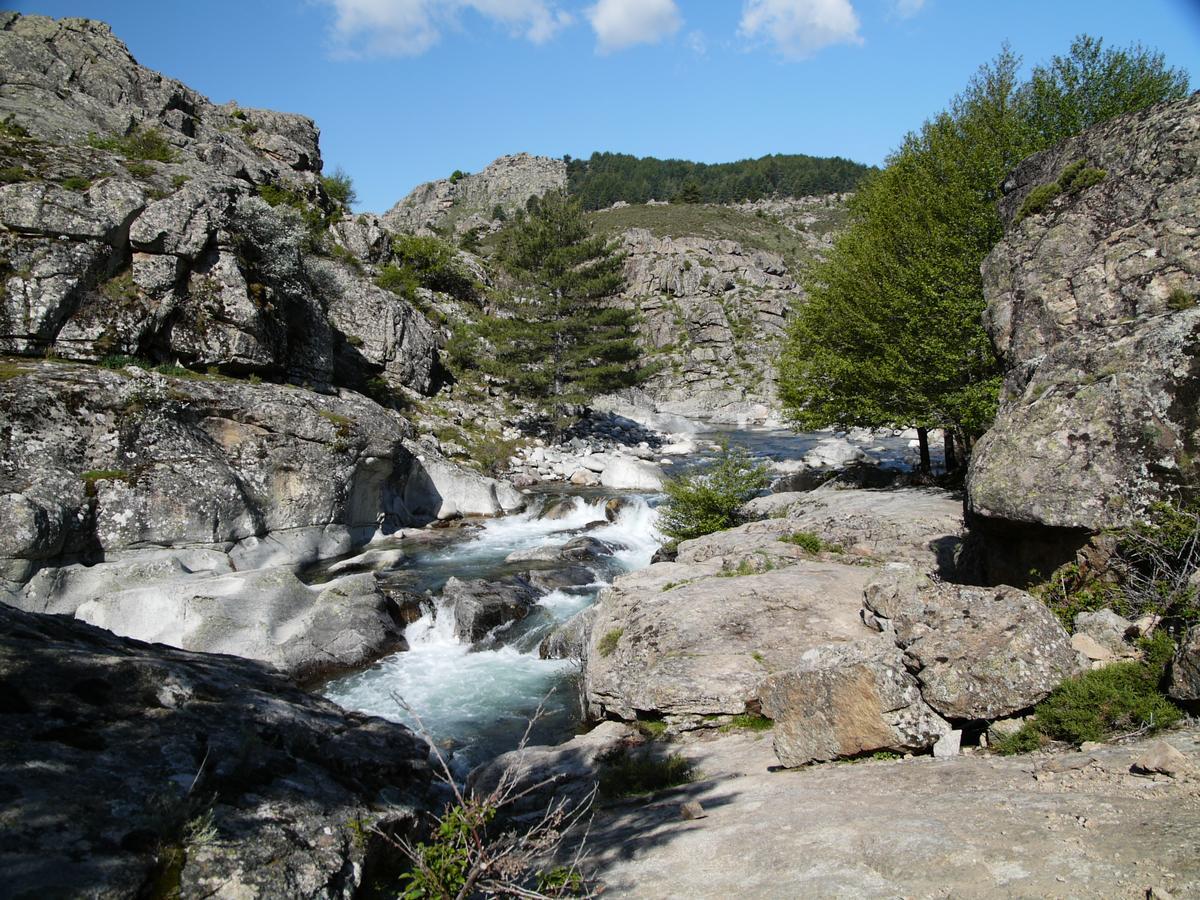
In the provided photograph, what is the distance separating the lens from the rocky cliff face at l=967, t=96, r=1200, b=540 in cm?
745

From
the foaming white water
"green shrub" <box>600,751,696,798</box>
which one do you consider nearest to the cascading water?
the foaming white water

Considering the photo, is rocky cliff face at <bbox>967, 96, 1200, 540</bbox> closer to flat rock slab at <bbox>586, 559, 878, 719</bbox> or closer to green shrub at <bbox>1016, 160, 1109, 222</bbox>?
green shrub at <bbox>1016, 160, 1109, 222</bbox>

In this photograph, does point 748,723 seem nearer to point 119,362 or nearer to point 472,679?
point 472,679

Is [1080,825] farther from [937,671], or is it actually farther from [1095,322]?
[1095,322]

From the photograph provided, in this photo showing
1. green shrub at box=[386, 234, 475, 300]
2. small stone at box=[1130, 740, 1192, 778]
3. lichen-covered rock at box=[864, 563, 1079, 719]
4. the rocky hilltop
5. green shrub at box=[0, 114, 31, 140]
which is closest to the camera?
small stone at box=[1130, 740, 1192, 778]

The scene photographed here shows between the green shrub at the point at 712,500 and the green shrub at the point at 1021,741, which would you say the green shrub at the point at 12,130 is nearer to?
the green shrub at the point at 712,500

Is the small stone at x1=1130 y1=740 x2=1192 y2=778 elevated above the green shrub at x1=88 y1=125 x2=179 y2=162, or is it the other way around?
the green shrub at x1=88 y1=125 x2=179 y2=162

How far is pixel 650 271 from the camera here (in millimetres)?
95750

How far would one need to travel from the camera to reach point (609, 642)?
421 inches

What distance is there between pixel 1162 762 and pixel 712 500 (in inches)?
551

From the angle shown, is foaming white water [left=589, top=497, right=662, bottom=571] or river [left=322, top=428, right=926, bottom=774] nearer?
river [left=322, top=428, right=926, bottom=774]

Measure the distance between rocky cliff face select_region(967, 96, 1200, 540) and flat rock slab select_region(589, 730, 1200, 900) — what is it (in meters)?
3.47

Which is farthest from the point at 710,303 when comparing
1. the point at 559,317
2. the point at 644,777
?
the point at 644,777

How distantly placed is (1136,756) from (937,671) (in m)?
1.71
